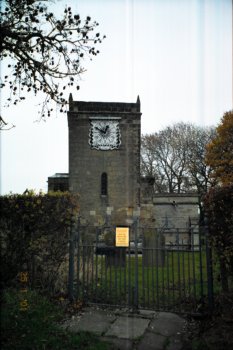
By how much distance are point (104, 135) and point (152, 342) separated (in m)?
17.7

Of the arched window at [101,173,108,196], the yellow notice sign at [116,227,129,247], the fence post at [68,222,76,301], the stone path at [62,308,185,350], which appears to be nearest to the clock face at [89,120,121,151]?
the arched window at [101,173,108,196]

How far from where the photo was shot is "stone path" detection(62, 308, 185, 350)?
17.6 ft

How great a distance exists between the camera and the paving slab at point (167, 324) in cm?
593

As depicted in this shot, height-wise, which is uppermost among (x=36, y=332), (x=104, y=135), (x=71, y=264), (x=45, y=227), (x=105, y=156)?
(x=104, y=135)

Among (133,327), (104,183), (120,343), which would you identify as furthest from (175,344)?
(104,183)

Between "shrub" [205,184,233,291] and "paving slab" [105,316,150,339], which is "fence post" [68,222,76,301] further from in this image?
"shrub" [205,184,233,291]

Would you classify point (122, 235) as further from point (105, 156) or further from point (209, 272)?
point (105, 156)

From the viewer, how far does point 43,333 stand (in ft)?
17.6

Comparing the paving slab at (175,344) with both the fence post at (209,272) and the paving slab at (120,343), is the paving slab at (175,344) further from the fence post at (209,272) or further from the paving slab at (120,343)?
the fence post at (209,272)

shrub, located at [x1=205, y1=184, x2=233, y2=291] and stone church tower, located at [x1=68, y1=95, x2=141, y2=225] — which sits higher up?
stone church tower, located at [x1=68, y1=95, x2=141, y2=225]

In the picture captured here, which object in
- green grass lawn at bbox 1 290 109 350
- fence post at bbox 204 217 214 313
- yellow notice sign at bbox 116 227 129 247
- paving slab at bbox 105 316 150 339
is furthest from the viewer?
yellow notice sign at bbox 116 227 129 247

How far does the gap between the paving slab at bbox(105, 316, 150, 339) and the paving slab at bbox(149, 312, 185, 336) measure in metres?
0.17

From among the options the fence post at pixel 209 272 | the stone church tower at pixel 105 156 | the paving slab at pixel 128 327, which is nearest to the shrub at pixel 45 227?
the paving slab at pixel 128 327

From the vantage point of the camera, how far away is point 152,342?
5414 millimetres
